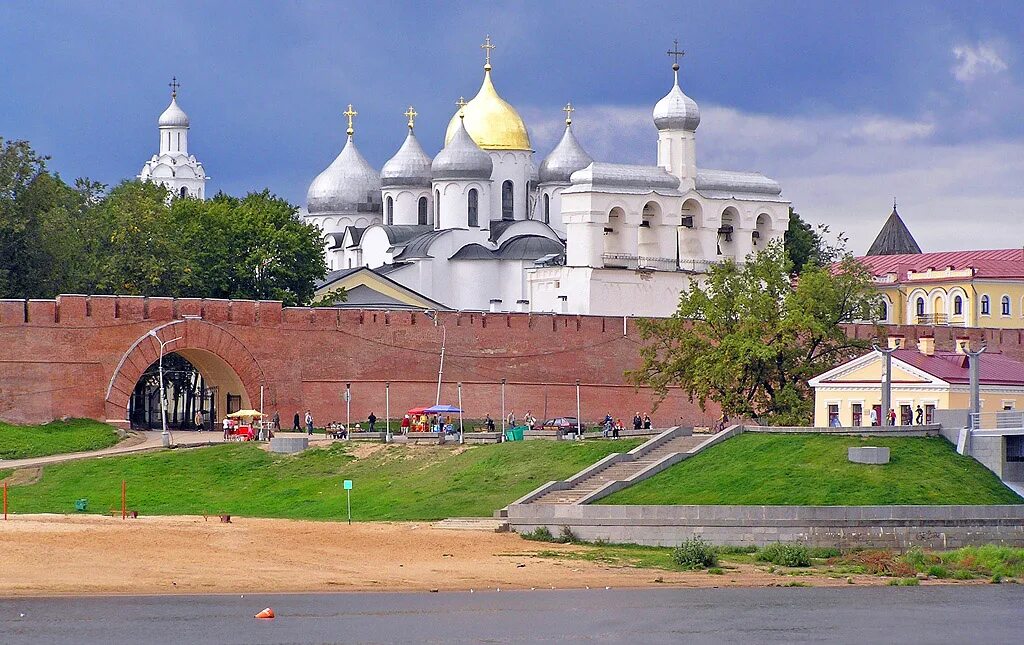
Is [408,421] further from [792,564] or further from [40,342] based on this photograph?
[792,564]

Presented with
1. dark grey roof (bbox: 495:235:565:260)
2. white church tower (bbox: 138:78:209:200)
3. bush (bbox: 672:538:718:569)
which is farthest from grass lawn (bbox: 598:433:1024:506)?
white church tower (bbox: 138:78:209:200)

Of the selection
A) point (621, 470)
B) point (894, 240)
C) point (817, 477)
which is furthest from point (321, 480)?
point (894, 240)

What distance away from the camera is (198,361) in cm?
6344

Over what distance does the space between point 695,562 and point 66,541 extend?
10.4 m

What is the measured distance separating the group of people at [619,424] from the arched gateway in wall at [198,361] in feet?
29.5

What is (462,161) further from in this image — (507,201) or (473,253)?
(507,201)

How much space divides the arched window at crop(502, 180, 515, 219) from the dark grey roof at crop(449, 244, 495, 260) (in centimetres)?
461

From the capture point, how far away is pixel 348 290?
76.3 metres

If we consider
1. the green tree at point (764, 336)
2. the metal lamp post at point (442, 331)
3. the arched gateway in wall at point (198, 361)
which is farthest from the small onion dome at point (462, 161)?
the green tree at point (764, 336)

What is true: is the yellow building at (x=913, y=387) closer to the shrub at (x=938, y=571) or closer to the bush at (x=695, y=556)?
the shrub at (x=938, y=571)

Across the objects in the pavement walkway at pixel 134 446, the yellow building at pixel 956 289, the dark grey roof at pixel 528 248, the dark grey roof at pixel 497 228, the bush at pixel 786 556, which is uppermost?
the dark grey roof at pixel 497 228

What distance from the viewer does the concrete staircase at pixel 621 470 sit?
145 feet

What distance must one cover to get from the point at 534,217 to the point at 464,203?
4865mm

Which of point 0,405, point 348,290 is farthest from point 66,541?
point 348,290
